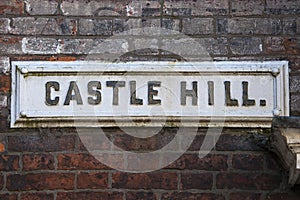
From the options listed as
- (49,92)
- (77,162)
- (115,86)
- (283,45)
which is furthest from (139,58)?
(283,45)

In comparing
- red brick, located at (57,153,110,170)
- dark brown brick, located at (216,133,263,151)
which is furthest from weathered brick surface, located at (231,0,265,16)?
red brick, located at (57,153,110,170)

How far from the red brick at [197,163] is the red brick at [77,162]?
0.97ft

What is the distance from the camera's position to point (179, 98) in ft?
9.09

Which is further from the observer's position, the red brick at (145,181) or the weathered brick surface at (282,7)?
the weathered brick surface at (282,7)

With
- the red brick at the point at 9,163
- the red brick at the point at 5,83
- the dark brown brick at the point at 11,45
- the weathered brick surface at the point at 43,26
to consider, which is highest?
the weathered brick surface at the point at 43,26

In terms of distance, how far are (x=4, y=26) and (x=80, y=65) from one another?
0.36 metres

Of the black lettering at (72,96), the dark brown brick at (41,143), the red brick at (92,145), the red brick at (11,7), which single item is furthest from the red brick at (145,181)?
the red brick at (11,7)

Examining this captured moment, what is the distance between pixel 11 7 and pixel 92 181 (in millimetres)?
801

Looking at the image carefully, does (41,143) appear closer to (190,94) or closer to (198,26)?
(190,94)

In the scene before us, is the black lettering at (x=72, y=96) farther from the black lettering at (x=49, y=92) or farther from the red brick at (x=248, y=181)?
the red brick at (x=248, y=181)

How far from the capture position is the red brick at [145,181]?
8.96 ft

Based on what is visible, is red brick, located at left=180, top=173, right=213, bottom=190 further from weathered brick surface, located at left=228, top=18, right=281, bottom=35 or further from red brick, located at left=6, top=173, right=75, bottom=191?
weathered brick surface, located at left=228, top=18, right=281, bottom=35

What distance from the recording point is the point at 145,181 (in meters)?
2.74

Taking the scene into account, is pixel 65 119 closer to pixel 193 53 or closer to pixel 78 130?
pixel 78 130
